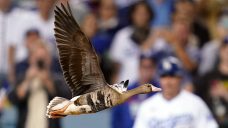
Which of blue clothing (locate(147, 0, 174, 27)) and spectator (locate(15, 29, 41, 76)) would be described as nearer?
spectator (locate(15, 29, 41, 76))

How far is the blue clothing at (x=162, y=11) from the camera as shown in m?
11.4

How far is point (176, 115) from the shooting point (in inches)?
343

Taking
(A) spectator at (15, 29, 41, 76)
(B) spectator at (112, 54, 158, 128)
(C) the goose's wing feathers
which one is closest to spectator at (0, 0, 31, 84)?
(A) spectator at (15, 29, 41, 76)

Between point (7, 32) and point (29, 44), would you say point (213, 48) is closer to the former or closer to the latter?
point (29, 44)

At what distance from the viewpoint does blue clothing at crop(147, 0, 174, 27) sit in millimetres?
11441

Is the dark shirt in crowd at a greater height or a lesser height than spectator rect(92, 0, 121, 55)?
lesser

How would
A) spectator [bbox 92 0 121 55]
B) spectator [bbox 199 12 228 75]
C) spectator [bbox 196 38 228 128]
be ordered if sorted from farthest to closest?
spectator [bbox 92 0 121 55] < spectator [bbox 199 12 228 75] < spectator [bbox 196 38 228 128]

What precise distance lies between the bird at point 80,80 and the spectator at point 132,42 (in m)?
3.70

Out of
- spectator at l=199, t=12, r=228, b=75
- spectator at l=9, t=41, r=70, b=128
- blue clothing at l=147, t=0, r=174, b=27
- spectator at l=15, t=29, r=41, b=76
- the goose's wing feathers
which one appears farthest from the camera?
blue clothing at l=147, t=0, r=174, b=27

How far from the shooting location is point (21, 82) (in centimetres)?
1020

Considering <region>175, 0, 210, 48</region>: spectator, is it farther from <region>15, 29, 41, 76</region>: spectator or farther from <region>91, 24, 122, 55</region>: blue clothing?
<region>15, 29, 41, 76</region>: spectator

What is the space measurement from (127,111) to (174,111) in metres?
1.07

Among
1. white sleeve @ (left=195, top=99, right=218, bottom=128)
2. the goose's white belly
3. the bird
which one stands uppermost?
the bird

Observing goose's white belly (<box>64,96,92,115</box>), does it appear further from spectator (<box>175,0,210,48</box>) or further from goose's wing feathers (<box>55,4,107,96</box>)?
spectator (<box>175,0,210,48</box>)
